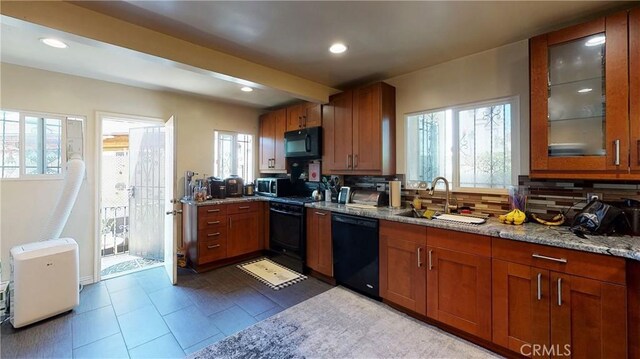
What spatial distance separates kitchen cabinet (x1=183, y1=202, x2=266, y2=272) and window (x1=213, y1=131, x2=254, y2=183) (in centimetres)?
90

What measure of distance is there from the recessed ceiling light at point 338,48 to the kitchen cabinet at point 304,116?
120 cm

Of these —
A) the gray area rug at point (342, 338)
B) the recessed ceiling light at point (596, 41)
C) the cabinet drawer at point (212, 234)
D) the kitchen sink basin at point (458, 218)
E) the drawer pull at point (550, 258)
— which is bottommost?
the gray area rug at point (342, 338)

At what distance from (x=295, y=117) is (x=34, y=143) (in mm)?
3040

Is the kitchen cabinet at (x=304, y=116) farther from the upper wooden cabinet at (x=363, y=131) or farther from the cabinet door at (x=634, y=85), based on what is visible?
the cabinet door at (x=634, y=85)

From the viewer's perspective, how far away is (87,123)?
10.2 ft

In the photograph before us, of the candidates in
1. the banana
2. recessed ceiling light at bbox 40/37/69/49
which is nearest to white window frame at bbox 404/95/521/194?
the banana

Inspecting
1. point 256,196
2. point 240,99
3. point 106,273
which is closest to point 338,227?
point 256,196

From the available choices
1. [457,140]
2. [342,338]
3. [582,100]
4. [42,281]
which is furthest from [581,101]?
[42,281]

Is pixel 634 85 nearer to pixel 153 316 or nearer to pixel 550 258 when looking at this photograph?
pixel 550 258

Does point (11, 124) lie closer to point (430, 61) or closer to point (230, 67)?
point (230, 67)

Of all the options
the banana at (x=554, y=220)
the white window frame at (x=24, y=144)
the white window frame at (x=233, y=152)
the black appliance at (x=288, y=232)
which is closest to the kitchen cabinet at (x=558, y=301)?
the banana at (x=554, y=220)

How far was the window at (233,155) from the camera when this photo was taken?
432 centimetres

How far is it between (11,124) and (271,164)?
2.98 m

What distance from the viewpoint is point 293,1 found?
1722 millimetres
